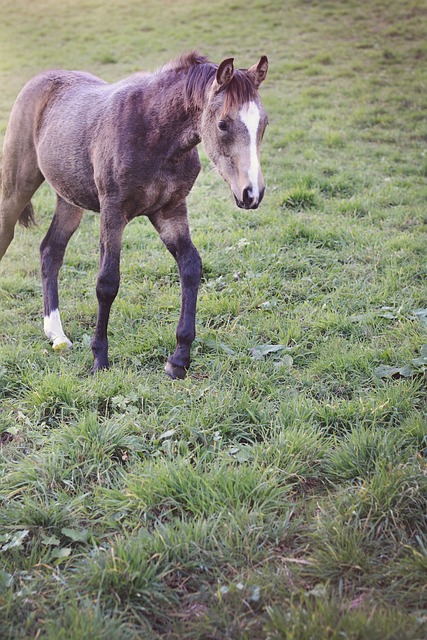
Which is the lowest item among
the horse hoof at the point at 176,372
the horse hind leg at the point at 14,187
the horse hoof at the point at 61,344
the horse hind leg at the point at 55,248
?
the horse hoof at the point at 61,344

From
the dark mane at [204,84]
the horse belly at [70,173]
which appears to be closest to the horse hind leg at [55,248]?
the horse belly at [70,173]

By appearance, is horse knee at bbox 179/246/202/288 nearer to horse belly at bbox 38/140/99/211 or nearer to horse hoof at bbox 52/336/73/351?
horse belly at bbox 38/140/99/211

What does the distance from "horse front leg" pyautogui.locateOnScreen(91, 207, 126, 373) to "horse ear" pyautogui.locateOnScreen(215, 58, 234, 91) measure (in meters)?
1.12

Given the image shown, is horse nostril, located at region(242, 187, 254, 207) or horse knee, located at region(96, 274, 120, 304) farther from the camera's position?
horse knee, located at region(96, 274, 120, 304)

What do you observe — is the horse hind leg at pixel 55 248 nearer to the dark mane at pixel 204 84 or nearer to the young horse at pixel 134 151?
the young horse at pixel 134 151

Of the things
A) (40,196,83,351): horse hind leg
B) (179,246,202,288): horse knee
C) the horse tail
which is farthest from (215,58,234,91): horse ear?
the horse tail

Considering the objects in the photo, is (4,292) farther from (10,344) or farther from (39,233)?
(39,233)

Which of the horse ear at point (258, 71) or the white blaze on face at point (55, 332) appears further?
the white blaze on face at point (55, 332)

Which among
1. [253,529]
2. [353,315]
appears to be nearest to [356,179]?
[353,315]

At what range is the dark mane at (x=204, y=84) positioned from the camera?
3422 mm

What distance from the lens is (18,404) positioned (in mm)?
3738

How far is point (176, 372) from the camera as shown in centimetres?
406

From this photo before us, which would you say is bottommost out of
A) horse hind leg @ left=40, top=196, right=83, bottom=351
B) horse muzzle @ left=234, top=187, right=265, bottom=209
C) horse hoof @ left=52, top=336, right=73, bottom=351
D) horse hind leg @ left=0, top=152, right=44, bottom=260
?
horse hoof @ left=52, top=336, right=73, bottom=351

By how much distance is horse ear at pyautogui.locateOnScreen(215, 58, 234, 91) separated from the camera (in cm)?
338
